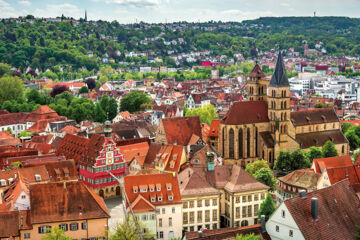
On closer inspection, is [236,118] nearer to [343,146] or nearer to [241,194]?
[343,146]

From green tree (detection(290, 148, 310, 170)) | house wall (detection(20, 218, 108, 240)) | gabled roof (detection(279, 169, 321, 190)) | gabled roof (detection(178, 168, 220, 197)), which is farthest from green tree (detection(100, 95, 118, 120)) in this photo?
house wall (detection(20, 218, 108, 240))

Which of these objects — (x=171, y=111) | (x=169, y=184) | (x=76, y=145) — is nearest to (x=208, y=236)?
(x=169, y=184)

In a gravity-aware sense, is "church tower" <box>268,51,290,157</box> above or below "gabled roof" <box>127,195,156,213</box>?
above

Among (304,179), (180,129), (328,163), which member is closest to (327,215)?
(304,179)

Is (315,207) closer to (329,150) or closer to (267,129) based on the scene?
(329,150)

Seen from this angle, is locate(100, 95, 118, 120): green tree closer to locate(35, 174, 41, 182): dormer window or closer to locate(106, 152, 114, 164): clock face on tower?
locate(106, 152, 114, 164): clock face on tower
